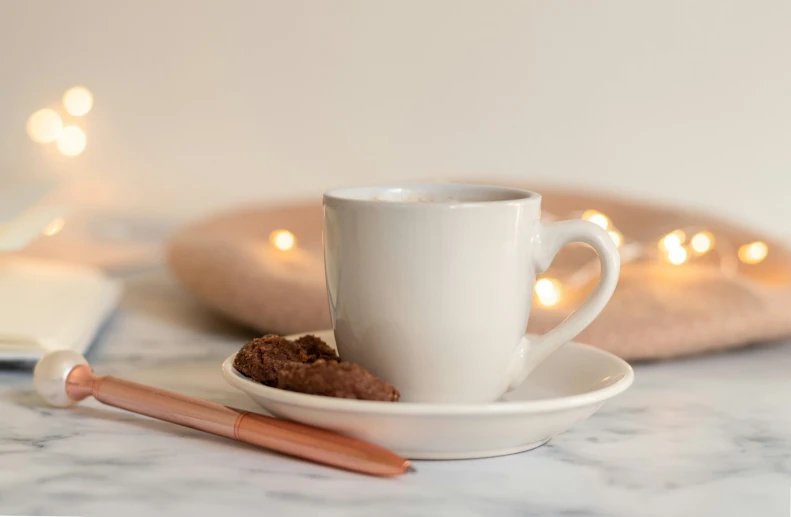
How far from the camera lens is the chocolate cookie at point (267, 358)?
A: 479 mm

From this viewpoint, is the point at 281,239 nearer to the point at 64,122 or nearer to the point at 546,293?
the point at 546,293

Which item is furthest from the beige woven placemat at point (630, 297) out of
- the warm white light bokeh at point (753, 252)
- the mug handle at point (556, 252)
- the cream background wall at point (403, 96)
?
the cream background wall at point (403, 96)

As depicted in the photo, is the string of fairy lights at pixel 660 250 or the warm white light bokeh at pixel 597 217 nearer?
the string of fairy lights at pixel 660 250

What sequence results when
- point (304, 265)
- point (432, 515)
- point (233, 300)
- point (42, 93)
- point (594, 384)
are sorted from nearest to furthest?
point (432, 515) → point (594, 384) → point (233, 300) → point (304, 265) → point (42, 93)

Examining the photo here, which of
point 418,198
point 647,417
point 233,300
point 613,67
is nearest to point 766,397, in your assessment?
point 647,417

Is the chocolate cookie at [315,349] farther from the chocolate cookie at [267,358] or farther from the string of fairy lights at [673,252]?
the string of fairy lights at [673,252]

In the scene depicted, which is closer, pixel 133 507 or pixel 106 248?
pixel 133 507

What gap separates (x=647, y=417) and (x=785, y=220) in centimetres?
83

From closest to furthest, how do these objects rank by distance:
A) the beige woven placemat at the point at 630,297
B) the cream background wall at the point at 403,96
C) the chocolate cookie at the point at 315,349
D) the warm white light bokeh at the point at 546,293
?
1. the chocolate cookie at the point at 315,349
2. the beige woven placemat at the point at 630,297
3. the warm white light bokeh at the point at 546,293
4. the cream background wall at the point at 403,96

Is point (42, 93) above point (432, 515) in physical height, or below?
above

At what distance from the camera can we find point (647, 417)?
1.80ft

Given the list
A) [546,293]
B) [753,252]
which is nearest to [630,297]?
[546,293]

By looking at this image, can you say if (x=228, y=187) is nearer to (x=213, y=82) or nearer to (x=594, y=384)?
(x=213, y=82)

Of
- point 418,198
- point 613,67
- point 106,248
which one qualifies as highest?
point 613,67
